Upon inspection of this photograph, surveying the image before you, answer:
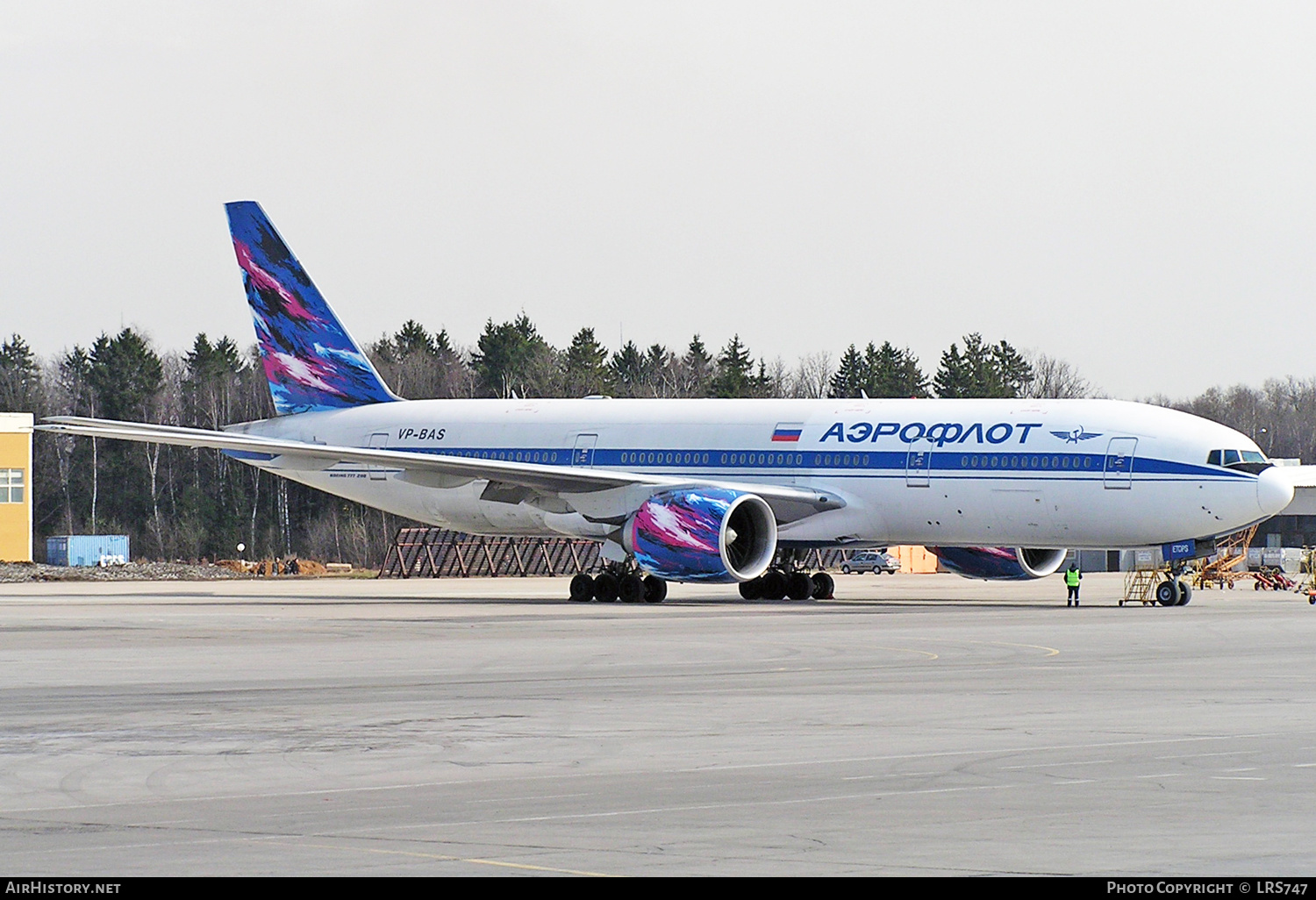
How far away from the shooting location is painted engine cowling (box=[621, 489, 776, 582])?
133ft

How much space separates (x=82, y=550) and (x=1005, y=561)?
50.3m

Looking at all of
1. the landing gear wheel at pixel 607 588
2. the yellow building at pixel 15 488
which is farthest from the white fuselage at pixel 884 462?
the yellow building at pixel 15 488

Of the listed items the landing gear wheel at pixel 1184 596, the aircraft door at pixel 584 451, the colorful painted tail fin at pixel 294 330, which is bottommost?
the landing gear wheel at pixel 1184 596

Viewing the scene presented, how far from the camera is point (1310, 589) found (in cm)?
5228

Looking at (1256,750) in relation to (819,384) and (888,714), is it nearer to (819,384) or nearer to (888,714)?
(888,714)

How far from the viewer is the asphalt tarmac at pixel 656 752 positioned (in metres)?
10.3

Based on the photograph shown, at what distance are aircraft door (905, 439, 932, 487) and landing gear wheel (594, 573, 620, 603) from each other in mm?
7016

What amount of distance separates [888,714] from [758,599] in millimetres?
28288

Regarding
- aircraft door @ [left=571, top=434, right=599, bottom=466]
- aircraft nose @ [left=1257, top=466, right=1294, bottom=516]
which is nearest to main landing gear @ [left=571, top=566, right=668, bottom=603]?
aircraft door @ [left=571, top=434, right=599, bottom=466]

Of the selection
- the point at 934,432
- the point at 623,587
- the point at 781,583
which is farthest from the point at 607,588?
the point at 934,432

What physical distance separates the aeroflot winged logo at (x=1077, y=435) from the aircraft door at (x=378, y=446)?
55.8ft

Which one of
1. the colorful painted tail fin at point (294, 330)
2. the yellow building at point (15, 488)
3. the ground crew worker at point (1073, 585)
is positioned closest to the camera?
the ground crew worker at point (1073, 585)

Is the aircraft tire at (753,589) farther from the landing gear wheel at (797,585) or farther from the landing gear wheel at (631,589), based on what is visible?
the landing gear wheel at (631,589)
